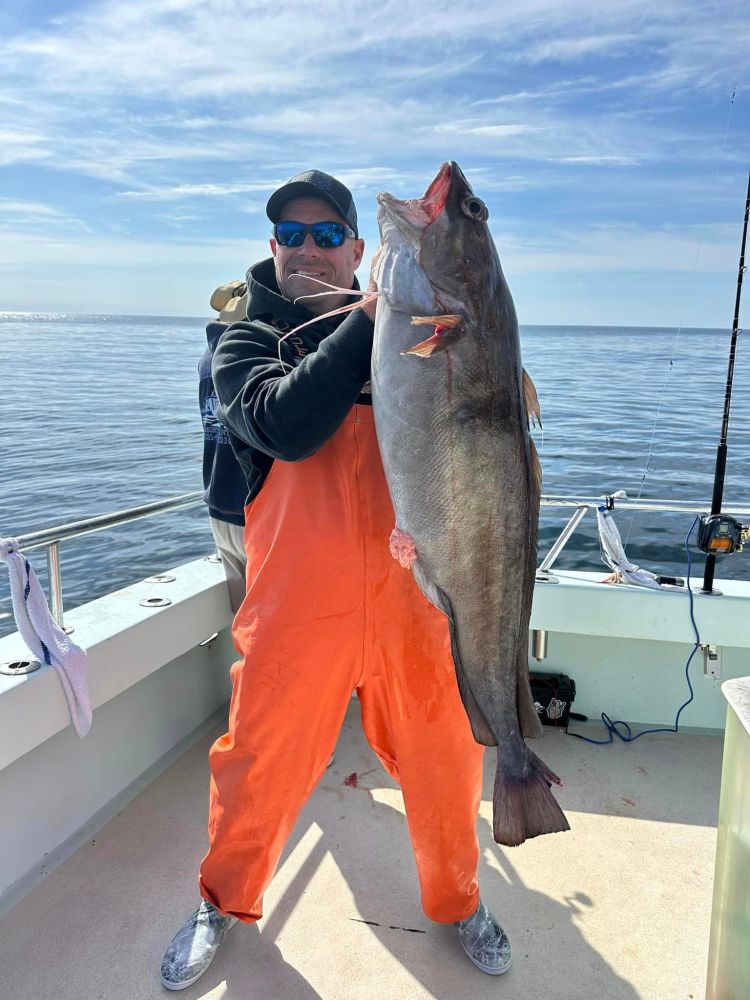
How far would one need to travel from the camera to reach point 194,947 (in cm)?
240

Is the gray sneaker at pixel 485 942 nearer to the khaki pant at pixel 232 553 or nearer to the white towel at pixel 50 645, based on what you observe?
the white towel at pixel 50 645

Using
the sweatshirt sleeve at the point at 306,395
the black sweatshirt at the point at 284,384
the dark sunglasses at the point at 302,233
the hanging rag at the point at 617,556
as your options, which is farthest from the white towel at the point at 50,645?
the hanging rag at the point at 617,556

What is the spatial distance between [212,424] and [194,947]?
2.00 metres

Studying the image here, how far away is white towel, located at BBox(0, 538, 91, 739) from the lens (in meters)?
2.75

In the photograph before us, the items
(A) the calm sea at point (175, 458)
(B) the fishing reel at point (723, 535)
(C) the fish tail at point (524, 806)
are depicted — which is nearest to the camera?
(C) the fish tail at point (524, 806)

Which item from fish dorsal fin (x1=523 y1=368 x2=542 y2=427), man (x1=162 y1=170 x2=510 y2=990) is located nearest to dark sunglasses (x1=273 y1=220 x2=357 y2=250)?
man (x1=162 y1=170 x2=510 y2=990)

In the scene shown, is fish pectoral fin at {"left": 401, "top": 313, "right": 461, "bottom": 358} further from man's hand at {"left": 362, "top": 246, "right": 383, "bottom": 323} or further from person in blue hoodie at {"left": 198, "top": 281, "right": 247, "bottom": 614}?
person in blue hoodie at {"left": 198, "top": 281, "right": 247, "bottom": 614}

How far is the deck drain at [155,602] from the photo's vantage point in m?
3.44

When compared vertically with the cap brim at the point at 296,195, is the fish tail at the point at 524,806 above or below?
below

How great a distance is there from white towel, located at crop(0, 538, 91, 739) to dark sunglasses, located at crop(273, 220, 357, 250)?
1.50m

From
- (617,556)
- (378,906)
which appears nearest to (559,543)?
(617,556)

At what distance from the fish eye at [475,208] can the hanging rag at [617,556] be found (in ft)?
7.94

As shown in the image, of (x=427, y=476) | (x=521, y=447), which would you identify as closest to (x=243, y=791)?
(x=427, y=476)

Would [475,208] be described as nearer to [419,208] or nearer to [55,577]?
[419,208]
